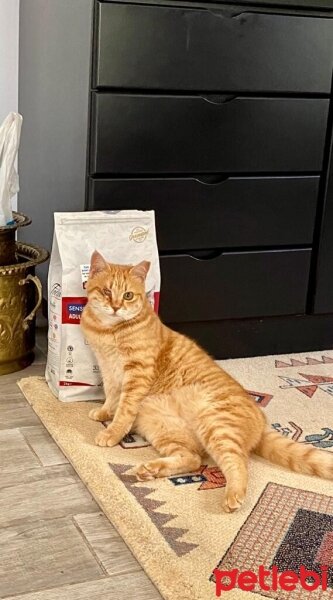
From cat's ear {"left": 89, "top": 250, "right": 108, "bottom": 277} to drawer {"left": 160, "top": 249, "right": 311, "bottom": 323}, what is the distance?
34 centimetres

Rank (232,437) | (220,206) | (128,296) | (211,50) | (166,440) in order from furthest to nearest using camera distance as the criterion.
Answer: (220,206) → (211,50) → (128,296) → (166,440) → (232,437)

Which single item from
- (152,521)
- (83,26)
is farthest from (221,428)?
(83,26)

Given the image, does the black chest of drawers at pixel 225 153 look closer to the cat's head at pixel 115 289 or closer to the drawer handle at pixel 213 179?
the drawer handle at pixel 213 179

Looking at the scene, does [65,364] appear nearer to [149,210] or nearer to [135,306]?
[135,306]

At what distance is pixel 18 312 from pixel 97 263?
1.26ft

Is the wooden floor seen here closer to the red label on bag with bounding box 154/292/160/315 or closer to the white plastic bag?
the red label on bag with bounding box 154/292/160/315

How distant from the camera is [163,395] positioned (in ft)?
6.31

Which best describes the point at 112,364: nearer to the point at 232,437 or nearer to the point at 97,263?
the point at 97,263

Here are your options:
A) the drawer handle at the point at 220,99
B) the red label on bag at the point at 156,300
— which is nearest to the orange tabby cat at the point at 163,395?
the red label on bag at the point at 156,300

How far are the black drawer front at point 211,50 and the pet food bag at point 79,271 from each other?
0.34 metres

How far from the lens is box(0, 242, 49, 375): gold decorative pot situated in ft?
7.18

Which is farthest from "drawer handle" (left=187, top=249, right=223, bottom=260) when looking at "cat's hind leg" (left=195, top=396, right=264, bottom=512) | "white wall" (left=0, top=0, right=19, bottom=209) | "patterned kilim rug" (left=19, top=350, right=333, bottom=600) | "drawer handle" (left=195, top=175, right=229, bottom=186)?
"white wall" (left=0, top=0, right=19, bottom=209)

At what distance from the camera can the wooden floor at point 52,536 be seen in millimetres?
1367

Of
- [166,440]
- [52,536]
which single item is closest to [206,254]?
[166,440]
